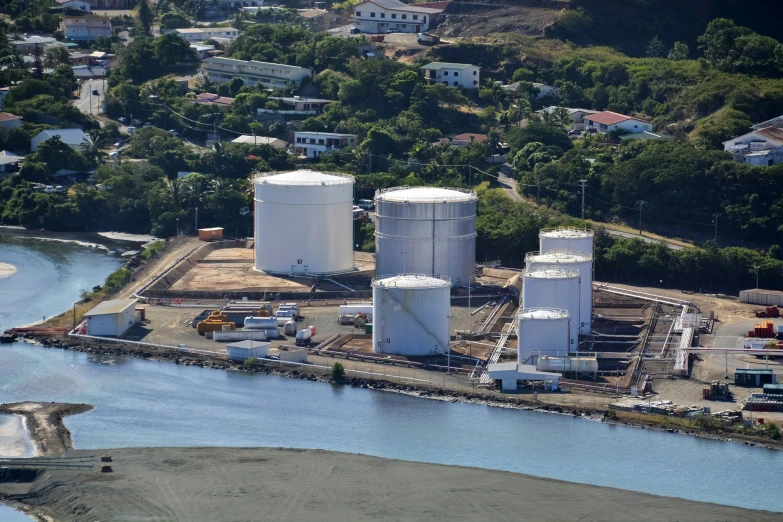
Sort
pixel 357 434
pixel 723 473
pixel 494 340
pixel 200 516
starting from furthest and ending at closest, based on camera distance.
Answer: pixel 494 340
pixel 357 434
pixel 723 473
pixel 200 516

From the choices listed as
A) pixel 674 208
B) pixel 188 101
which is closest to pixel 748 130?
pixel 674 208

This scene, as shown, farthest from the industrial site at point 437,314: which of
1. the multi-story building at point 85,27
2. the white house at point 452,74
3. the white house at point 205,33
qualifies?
the multi-story building at point 85,27

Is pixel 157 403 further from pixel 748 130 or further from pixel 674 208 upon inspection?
pixel 748 130

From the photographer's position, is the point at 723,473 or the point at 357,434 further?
the point at 357,434

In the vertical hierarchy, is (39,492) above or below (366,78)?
below

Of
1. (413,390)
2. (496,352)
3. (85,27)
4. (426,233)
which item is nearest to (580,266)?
(496,352)

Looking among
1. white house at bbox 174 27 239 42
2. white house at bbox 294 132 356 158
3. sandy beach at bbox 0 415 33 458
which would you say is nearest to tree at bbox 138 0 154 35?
white house at bbox 174 27 239 42
